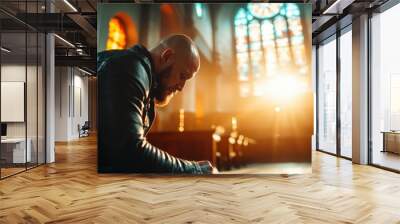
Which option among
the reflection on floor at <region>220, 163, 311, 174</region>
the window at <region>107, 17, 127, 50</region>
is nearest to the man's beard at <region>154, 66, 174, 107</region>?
the window at <region>107, 17, 127, 50</region>

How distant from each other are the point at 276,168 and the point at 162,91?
2.50 m

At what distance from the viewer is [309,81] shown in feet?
21.9

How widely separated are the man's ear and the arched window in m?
1.21

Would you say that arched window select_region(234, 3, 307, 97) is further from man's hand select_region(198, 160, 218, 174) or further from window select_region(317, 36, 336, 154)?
window select_region(317, 36, 336, 154)

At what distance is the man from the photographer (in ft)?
21.5

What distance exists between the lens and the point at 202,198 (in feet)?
16.4

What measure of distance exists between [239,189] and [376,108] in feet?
14.3

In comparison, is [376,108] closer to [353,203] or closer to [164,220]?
[353,203]

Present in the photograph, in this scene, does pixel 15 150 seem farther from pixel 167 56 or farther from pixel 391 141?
pixel 391 141

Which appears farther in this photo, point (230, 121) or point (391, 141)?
point (391, 141)

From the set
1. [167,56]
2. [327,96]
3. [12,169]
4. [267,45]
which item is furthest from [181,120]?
[327,96]

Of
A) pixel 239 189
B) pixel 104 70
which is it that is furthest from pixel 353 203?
pixel 104 70

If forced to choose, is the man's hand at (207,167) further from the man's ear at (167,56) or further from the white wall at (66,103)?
the white wall at (66,103)

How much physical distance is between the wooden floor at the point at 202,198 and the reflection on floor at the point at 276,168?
0.37 feet
